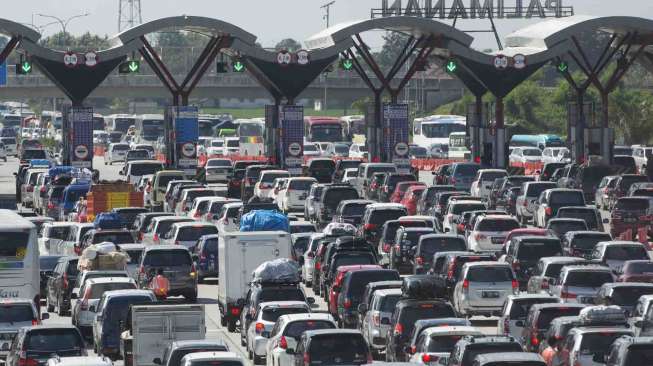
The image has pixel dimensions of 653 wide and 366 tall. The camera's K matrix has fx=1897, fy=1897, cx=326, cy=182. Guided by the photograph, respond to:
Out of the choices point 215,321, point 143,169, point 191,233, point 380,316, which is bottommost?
point 215,321

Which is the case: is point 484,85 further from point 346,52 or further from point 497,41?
point 497,41

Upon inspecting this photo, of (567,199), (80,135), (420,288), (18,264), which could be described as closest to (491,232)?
(567,199)

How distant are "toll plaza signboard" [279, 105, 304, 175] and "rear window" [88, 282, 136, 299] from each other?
42.0 metres

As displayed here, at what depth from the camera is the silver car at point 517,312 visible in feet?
104

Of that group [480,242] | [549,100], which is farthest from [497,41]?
[480,242]

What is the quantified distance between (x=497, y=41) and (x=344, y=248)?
386 feet

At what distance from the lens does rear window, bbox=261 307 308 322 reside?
3175cm

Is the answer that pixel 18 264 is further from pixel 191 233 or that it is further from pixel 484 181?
pixel 484 181

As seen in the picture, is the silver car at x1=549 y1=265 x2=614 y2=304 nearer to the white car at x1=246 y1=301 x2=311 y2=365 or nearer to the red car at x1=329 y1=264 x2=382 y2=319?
the red car at x1=329 y1=264 x2=382 y2=319

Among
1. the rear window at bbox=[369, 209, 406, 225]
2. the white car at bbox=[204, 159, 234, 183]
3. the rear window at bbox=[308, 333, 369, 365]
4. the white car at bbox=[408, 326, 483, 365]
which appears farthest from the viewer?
the white car at bbox=[204, 159, 234, 183]

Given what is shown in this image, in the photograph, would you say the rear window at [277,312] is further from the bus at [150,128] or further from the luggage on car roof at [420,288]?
the bus at [150,128]

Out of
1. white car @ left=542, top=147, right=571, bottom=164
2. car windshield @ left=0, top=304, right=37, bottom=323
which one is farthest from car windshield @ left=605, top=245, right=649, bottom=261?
white car @ left=542, top=147, right=571, bottom=164

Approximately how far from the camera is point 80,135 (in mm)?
76062

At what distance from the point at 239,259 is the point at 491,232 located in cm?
1095
